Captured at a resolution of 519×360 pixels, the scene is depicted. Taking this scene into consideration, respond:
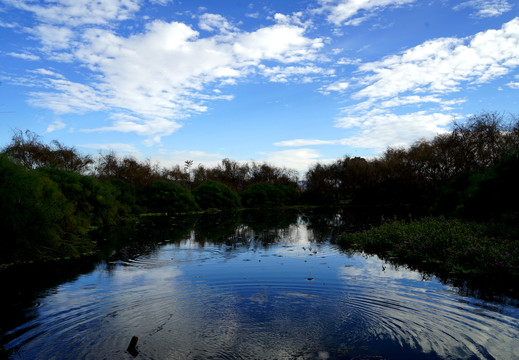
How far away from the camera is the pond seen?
546cm

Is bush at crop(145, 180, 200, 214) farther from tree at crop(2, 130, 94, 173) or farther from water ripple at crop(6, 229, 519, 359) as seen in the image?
water ripple at crop(6, 229, 519, 359)

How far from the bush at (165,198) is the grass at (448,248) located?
3040cm

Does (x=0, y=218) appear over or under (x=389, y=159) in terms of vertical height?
under

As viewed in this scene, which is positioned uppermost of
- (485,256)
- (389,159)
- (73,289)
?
(389,159)

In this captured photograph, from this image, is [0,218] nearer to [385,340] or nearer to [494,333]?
[385,340]

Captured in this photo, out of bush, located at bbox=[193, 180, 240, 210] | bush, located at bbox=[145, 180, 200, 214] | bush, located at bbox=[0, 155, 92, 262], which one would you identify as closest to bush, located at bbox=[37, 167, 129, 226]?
bush, located at bbox=[0, 155, 92, 262]

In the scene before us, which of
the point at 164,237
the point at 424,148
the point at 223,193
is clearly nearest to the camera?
the point at 164,237

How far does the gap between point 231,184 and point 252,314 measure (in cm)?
6724

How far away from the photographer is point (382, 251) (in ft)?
47.7

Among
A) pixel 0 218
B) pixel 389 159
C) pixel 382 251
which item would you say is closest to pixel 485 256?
pixel 382 251

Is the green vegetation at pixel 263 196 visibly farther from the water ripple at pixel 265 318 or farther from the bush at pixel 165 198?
the water ripple at pixel 265 318

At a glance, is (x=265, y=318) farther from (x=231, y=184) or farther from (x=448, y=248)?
(x=231, y=184)

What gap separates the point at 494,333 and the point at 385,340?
180cm

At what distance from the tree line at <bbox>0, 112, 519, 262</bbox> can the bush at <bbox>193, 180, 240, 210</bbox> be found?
0.14 m
